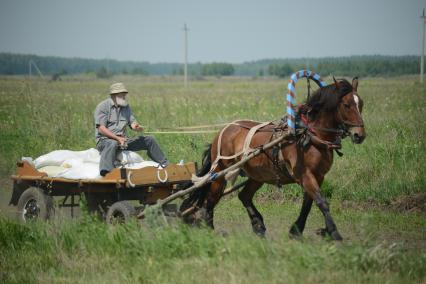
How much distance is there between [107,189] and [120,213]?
46cm

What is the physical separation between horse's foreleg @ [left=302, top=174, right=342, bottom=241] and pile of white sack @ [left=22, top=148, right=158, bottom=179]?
2638 millimetres

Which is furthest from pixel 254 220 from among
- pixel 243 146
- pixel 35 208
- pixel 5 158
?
pixel 5 158

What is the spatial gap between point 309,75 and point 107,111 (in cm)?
311

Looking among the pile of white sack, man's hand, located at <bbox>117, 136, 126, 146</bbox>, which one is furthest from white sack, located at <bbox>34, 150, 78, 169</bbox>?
man's hand, located at <bbox>117, 136, 126, 146</bbox>

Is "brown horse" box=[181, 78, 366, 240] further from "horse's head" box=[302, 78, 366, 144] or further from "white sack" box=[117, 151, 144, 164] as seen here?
"white sack" box=[117, 151, 144, 164]

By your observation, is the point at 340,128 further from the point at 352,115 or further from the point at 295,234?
the point at 295,234

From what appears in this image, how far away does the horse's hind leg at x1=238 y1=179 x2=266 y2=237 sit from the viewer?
33.1ft

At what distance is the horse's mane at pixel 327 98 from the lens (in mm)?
8837

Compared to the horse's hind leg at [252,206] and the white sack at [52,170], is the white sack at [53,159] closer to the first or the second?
the white sack at [52,170]

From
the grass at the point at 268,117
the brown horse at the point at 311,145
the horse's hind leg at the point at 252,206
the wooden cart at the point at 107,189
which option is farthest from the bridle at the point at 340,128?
the grass at the point at 268,117

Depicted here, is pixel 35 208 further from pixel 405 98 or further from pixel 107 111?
pixel 405 98

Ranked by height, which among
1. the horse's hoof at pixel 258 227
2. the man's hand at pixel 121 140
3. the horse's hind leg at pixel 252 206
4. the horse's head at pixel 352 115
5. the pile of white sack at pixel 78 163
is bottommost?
the horse's hoof at pixel 258 227

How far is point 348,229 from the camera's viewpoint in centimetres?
1062

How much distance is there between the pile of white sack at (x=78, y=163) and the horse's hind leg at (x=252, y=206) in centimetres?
146
